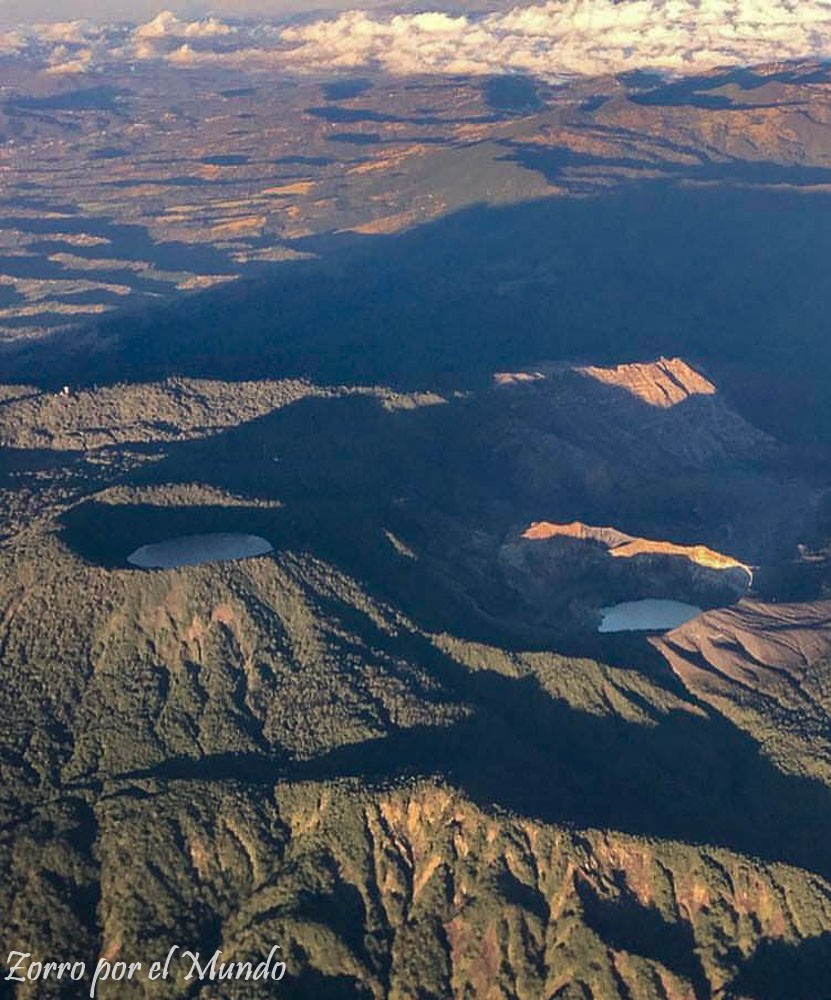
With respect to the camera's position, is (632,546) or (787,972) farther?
(632,546)

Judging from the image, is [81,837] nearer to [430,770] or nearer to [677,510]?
[430,770]

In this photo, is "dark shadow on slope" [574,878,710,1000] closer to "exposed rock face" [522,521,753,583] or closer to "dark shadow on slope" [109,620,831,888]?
"dark shadow on slope" [109,620,831,888]

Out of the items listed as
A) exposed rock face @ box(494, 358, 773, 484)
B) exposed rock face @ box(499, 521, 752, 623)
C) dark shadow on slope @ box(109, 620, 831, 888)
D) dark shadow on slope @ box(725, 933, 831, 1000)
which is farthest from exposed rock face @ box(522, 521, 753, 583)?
dark shadow on slope @ box(725, 933, 831, 1000)

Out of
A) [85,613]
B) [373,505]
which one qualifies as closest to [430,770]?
[85,613]

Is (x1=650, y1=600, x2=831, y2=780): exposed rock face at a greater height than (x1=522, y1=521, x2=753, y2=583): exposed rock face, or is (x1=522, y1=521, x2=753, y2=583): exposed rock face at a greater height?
(x1=650, y1=600, x2=831, y2=780): exposed rock face

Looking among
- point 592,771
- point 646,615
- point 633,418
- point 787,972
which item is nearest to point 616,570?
point 646,615

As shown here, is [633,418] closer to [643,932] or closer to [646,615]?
[646,615]
